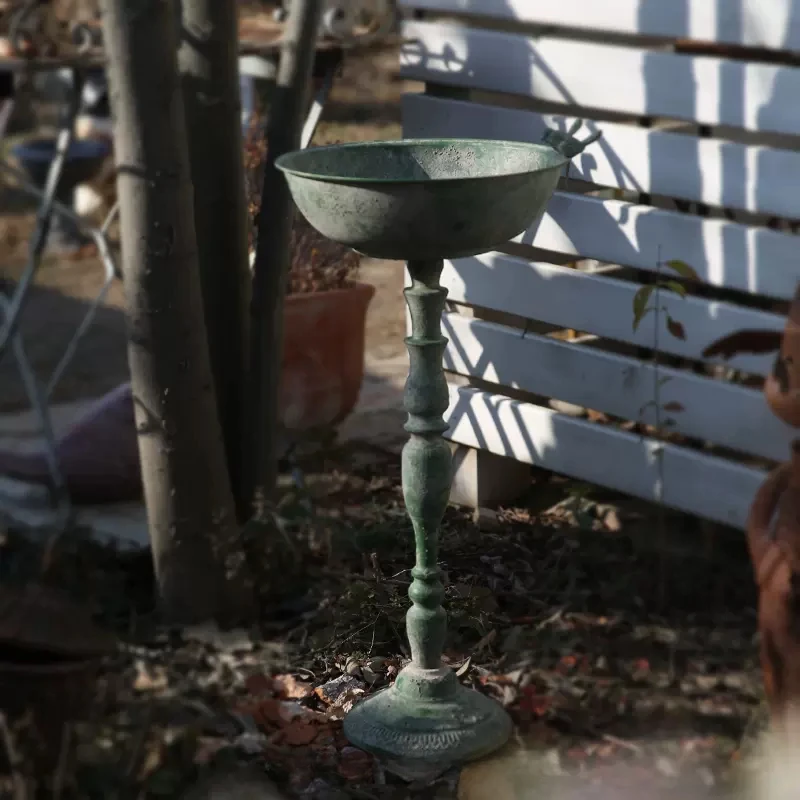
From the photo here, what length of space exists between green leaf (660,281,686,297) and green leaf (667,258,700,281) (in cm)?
3

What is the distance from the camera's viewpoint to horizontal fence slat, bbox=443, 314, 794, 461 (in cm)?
237

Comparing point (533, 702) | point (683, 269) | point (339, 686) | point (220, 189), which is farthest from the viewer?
point (220, 189)

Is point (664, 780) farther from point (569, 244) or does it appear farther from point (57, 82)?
point (57, 82)

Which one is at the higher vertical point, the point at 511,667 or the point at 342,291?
the point at 342,291

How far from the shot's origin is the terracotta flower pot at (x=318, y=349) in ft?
11.6

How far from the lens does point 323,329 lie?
3.64 metres


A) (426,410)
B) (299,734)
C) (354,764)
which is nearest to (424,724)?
(354,764)

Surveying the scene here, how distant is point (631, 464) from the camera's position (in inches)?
106

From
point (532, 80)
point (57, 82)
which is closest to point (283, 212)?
point (532, 80)

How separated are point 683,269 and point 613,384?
300 mm

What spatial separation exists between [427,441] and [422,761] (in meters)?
0.46

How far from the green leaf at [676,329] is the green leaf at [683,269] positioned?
10 cm

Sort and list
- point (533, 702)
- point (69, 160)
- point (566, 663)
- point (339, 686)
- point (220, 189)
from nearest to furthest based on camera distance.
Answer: point (339, 686)
point (533, 702)
point (566, 663)
point (220, 189)
point (69, 160)

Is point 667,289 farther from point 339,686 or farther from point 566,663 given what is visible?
point 339,686
